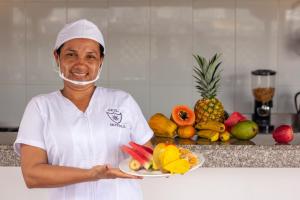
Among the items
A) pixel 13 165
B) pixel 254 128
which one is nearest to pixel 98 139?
pixel 13 165

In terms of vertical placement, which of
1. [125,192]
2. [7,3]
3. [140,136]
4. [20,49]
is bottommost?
[125,192]

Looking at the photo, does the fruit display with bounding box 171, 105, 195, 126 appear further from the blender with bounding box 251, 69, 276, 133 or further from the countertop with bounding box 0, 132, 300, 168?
the blender with bounding box 251, 69, 276, 133

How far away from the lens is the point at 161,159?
1524mm

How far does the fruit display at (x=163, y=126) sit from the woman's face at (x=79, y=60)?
76 cm

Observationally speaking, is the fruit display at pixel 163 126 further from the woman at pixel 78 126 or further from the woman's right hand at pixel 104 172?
the woman's right hand at pixel 104 172

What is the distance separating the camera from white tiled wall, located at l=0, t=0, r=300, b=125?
361 centimetres

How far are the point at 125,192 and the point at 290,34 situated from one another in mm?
2269

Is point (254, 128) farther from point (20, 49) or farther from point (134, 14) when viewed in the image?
point (20, 49)

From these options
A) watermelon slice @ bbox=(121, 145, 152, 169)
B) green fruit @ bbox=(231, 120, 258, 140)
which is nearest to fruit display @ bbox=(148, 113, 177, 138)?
green fruit @ bbox=(231, 120, 258, 140)

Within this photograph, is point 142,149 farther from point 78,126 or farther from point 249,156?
point 249,156

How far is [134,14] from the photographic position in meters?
3.61

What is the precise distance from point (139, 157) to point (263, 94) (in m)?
2.03

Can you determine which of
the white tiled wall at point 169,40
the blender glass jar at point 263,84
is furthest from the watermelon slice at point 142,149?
the white tiled wall at point 169,40

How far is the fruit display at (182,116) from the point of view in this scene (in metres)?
2.34
